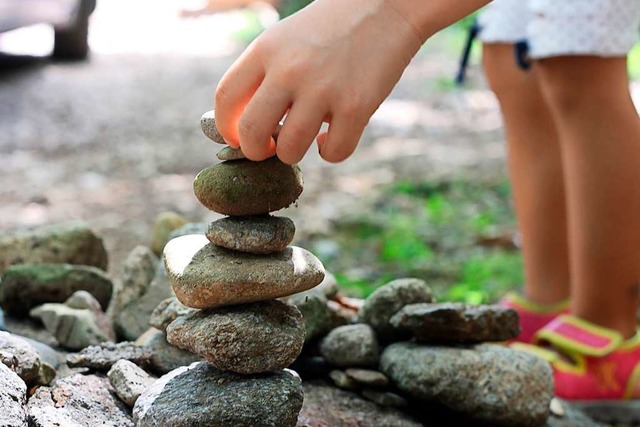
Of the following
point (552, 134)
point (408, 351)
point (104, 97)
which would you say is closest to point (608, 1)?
point (552, 134)

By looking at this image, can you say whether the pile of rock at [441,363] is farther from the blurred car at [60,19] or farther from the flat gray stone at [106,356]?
the blurred car at [60,19]

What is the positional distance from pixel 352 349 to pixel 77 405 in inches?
27.1

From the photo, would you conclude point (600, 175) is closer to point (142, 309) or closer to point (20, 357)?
point (142, 309)

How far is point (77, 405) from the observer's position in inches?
70.3

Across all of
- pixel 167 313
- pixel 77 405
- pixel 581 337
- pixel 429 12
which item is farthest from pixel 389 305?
pixel 429 12

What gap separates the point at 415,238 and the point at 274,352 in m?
2.68

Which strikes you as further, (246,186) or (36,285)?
(36,285)

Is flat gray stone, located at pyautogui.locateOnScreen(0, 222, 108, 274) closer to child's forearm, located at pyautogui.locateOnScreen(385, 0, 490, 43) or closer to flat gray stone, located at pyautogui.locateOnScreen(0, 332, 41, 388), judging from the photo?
flat gray stone, located at pyautogui.locateOnScreen(0, 332, 41, 388)

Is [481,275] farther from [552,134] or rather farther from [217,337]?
[217,337]

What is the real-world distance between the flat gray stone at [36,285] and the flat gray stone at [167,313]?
498 mm

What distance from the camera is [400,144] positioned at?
236 inches

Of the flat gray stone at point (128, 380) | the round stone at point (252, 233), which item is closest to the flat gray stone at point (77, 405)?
the flat gray stone at point (128, 380)

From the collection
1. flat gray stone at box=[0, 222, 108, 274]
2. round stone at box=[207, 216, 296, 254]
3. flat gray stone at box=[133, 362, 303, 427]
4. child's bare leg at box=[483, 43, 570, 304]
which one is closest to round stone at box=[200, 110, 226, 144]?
round stone at box=[207, 216, 296, 254]

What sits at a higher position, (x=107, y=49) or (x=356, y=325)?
(x=107, y=49)
